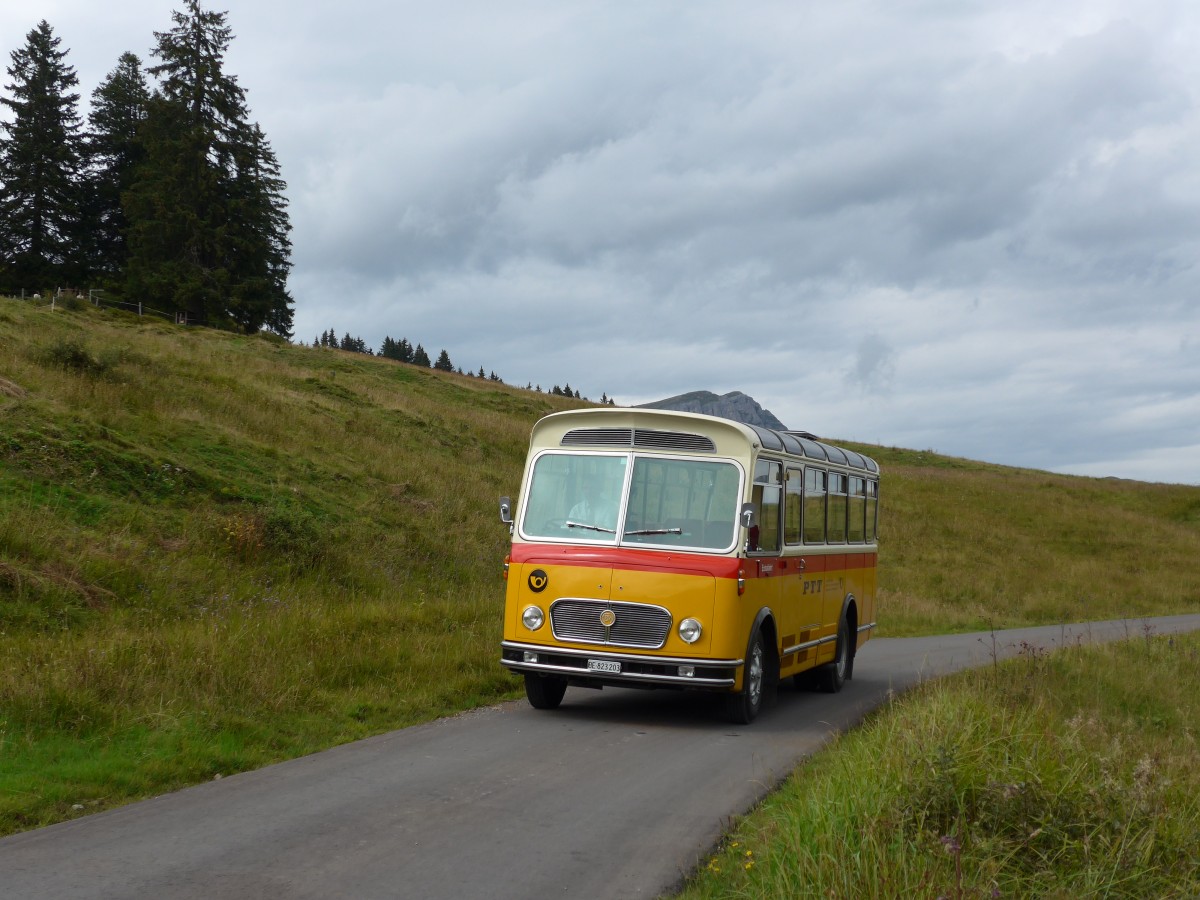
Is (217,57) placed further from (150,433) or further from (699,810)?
(699,810)

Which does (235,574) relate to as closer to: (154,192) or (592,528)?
(592,528)

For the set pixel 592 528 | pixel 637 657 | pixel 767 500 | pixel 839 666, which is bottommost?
pixel 839 666

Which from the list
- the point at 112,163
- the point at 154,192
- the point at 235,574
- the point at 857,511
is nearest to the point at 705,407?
the point at 857,511

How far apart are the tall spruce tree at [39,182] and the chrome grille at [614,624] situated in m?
61.6

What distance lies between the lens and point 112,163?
69.6 meters

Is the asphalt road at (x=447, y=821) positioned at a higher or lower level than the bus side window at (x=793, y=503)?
lower

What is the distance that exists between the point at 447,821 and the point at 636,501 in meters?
5.02

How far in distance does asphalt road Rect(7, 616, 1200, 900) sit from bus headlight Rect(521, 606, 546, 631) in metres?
0.91

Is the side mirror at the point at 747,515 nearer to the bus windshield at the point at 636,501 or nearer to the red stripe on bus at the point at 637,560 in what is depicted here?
the bus windshield at the point at 636,501

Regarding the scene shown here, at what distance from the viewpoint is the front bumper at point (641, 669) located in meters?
10.9

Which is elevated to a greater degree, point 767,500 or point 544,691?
point 767,500

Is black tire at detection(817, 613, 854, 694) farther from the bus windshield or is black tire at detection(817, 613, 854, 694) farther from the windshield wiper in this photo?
the windshield wiper

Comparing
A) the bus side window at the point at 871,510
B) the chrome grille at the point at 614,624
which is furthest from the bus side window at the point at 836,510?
the chrome grille at the point at 614,624

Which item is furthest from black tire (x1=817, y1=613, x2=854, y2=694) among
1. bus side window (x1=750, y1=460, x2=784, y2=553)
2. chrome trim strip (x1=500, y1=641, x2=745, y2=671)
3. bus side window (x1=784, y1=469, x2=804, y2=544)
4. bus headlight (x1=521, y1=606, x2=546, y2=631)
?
bus headlight (x1=521, y1=606, x2=546, y2=631)
